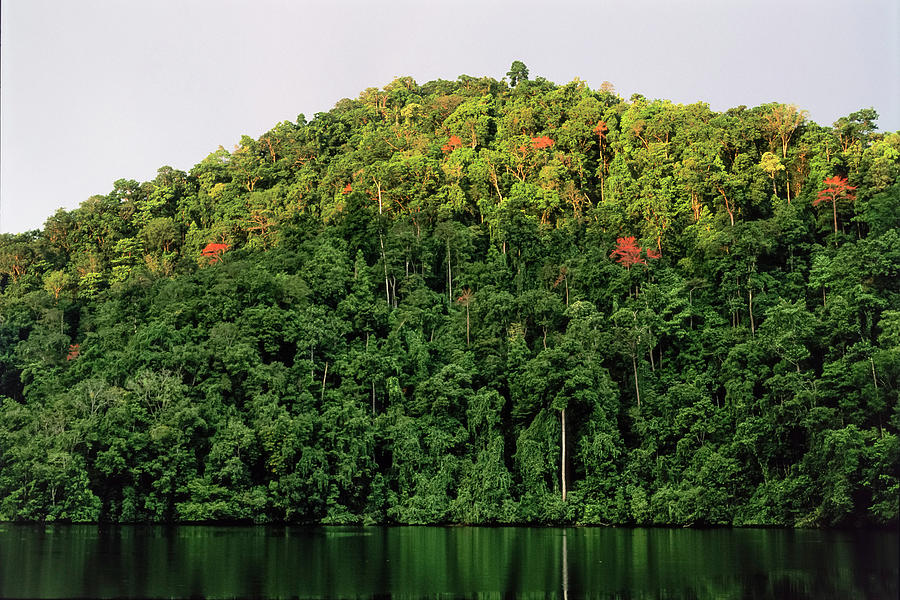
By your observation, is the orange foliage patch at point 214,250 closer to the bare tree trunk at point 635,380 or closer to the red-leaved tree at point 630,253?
the red-leaved tree at point 630,253

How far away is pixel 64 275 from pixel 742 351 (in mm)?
36070

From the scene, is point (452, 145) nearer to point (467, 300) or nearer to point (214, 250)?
point (467, 300)

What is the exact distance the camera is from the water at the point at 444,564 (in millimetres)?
17094

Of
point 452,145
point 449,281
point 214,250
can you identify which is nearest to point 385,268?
point 449,281

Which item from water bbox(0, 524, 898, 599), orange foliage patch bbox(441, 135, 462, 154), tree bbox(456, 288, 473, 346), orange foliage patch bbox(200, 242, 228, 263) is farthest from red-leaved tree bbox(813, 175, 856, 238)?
orange foliage patch bbox(200, 242, 228, 263)

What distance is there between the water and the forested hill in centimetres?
366

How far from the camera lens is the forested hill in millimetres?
33594

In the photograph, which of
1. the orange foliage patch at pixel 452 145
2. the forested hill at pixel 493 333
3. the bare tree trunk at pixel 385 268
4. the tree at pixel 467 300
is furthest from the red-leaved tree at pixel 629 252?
the orange foliage patch at pixel 452 145

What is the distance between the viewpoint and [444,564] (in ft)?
70.2

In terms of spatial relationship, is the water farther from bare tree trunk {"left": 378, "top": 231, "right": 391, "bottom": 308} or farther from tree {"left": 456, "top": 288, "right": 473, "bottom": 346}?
bare tree trunk {"left": 378, "top": 231, "right": 391, "bottom": 308}

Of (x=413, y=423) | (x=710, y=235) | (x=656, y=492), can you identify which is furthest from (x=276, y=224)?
(x=656, y=492)

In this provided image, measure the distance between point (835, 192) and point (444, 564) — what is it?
95.9 feet

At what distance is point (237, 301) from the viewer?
40438 millimetres

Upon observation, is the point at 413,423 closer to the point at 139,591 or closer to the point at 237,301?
the point at 237,301
